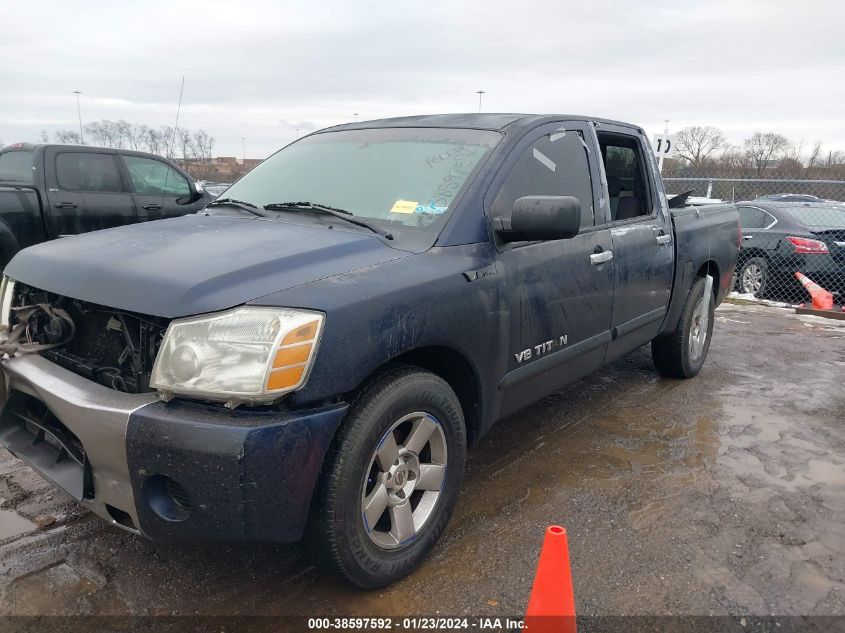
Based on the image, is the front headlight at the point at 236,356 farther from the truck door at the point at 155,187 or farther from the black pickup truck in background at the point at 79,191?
the truck door at the point at 155,187

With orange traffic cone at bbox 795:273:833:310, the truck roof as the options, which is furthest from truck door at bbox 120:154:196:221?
orange traffic cone at bbox 795:273:833:310

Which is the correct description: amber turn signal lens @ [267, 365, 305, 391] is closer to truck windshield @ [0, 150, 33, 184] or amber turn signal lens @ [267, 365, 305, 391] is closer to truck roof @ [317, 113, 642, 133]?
truck roof @ [317, 113, 642, 133]

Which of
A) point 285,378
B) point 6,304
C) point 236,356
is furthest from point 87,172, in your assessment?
point 285,378

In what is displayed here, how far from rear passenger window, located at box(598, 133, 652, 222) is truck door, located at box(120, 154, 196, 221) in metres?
5.58

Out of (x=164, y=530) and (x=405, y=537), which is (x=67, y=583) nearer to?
(x=164, y=530)

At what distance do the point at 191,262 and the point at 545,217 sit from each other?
1.41 m

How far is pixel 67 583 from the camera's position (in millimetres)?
2521

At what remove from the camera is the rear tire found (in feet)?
16.4

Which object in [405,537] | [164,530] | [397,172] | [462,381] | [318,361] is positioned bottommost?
[405,537]

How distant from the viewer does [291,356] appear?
206 centimetres

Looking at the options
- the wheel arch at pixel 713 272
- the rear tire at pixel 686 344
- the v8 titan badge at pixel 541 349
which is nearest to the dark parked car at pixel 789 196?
the wheel arch at pixel 713 272

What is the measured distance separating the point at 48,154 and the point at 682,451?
7.24 m

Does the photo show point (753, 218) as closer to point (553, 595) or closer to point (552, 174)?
point (552, 174)

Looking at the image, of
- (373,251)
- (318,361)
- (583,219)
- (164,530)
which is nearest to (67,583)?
(164,530)
